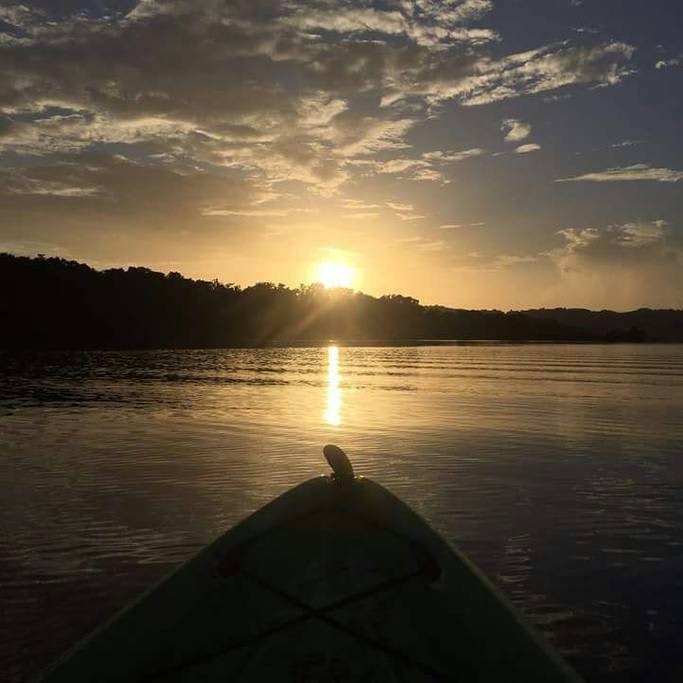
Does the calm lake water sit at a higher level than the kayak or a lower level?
lower

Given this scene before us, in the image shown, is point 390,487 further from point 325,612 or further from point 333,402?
point 333,402

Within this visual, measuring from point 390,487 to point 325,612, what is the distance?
7.97 m

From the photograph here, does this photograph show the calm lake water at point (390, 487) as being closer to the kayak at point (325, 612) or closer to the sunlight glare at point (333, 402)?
the sunlight glare at point (333, 402)

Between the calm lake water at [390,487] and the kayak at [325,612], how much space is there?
70.0 inches

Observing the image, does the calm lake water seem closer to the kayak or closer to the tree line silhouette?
the kayak


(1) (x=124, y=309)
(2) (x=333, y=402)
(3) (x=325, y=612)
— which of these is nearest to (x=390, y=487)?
(3) (x=325, y=612)

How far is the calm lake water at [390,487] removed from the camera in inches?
281

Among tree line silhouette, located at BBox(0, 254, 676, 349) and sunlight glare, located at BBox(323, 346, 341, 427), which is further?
tree line silhouette, located at BBox(0, 254, 676, 349)

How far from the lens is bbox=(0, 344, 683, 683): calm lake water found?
713 cm

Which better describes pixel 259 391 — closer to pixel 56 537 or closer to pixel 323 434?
pixel 323 434

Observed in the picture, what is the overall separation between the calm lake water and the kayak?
1.78 meters

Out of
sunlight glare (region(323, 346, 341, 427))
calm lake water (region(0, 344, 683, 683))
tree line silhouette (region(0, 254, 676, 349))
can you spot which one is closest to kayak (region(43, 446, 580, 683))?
calm lake water (region(0, 344, 683, 683))

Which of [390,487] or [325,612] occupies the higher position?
[325,612]

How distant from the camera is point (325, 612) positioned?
5117mm
